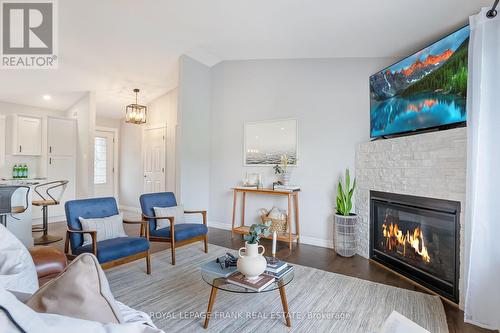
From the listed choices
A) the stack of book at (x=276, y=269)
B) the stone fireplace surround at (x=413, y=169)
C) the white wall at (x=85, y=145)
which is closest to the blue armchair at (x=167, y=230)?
the stack of book at (x=276, y=269)

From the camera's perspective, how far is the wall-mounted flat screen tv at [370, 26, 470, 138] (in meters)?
2.30

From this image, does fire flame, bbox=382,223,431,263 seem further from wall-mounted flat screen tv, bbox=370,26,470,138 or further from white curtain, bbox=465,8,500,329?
wall-mounted flat screen tv, bbox=370,26,470,138

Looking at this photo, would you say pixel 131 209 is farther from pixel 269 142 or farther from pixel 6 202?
pixel 269 142

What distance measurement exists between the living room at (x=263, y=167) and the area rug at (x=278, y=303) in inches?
0.7

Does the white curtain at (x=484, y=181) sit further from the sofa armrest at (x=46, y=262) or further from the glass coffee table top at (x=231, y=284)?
the sofa armrest at (x=46, y=262)

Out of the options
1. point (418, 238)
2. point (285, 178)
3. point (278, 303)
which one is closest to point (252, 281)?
point (278, 303)

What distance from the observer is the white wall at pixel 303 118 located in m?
3.69

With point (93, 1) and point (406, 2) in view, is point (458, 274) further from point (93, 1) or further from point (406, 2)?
point (93, 1)

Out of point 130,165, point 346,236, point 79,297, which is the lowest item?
point 346,236

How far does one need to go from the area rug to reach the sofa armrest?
683 millimetres

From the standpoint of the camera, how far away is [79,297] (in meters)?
0.69

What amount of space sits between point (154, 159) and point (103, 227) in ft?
11.6

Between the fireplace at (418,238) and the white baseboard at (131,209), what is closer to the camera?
the fireplace at (418,238)

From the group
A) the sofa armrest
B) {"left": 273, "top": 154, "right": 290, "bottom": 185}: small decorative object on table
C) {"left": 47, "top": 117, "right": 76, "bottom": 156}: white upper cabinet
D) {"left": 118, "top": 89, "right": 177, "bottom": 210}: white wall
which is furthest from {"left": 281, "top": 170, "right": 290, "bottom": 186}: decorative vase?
{"left": 47, "top": 117, "right": 76, "bottom": 156}: white upper cabinet
